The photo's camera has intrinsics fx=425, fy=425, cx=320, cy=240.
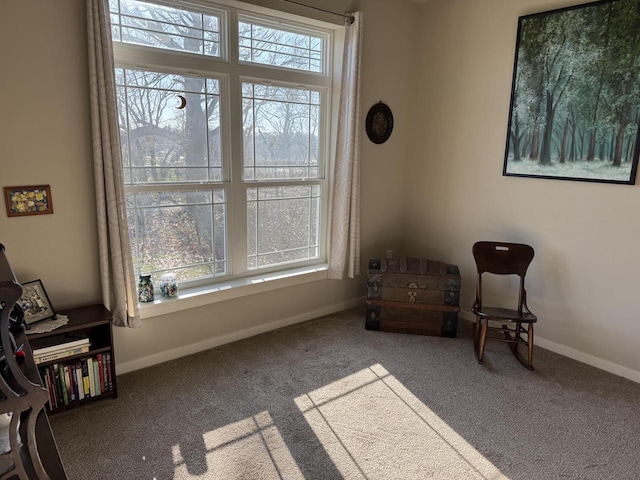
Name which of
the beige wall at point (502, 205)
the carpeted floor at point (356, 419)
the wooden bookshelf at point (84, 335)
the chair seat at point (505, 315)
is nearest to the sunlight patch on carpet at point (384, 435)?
the carpeted floor at point (356, 419)

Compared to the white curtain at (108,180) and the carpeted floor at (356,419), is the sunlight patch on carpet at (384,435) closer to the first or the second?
the carpeted floor at (356,419)

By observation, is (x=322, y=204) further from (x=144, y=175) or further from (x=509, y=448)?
(x=509, y=448)

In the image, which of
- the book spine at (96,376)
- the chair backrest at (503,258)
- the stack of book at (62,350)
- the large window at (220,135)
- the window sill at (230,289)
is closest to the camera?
the stack of book at (62,350)

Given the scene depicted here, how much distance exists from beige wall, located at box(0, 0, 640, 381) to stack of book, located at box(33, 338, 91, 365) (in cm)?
31

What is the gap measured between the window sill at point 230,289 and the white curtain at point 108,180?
193mm

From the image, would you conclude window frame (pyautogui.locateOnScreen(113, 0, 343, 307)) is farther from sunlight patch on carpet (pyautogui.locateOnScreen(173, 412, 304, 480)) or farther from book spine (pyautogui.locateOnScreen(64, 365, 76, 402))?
sunlight patch on carpet (pyautogui.locateOnScreen(173, 412, 304, 480))

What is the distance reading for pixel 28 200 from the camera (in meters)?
2.28

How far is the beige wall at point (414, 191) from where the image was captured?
224cm

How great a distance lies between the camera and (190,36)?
8.98ft

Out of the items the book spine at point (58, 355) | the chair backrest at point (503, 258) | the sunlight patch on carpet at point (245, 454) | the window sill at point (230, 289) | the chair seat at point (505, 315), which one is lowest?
the sunlight patch on carpet at point (245, 454)

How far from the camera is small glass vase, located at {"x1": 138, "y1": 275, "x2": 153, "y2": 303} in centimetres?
271

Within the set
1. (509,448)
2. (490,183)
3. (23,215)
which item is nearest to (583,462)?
(509,448)

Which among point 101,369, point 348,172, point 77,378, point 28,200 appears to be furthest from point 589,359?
point 28,200

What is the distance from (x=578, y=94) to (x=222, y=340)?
303 centimetres
